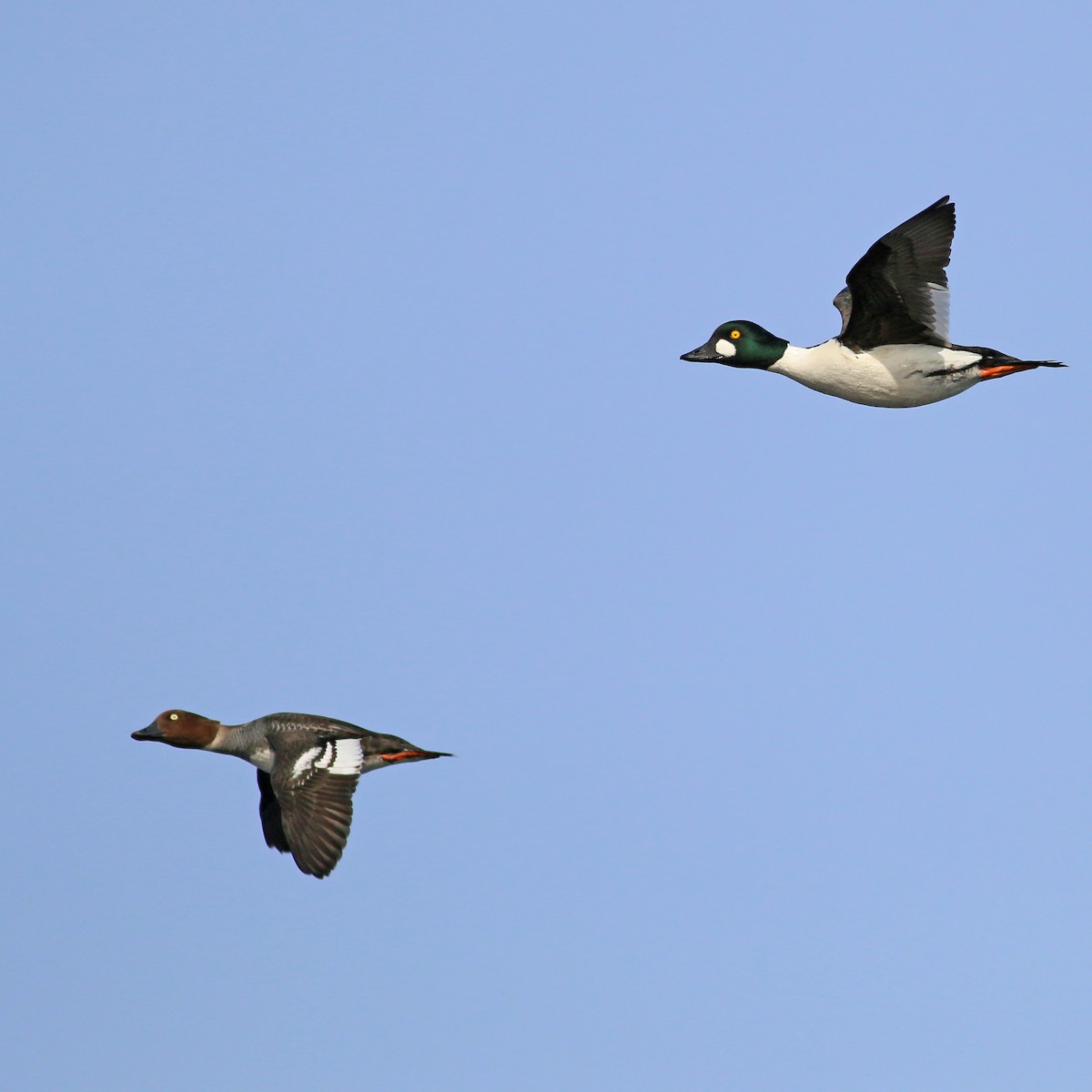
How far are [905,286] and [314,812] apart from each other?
6.16 m

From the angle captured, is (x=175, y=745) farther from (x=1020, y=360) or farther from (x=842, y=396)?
(x=1020, y=360)

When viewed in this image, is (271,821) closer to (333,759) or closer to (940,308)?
(333,759)

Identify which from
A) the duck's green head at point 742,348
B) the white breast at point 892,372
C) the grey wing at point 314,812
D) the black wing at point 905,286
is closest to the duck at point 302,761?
the grey wing at point 314,812

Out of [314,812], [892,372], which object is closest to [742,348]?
[892,372]

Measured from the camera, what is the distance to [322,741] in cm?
1395

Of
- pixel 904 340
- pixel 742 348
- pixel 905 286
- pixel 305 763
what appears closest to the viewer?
pixel 305 763

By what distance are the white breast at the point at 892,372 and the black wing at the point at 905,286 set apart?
101 millimetres

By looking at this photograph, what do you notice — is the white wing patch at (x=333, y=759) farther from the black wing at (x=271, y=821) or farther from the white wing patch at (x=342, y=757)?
the black wing at (x=271, y=821)

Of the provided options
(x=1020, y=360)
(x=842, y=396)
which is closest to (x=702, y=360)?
(x=842, y=396)

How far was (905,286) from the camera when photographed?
1394 cm

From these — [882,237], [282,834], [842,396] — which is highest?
[882,237]

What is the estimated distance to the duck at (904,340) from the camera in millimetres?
13727

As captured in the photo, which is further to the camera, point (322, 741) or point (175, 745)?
point (175, 745)

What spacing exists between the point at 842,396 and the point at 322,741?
511 centimetres
